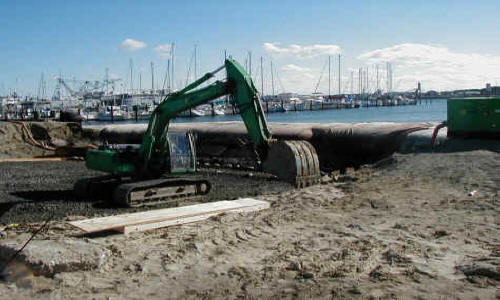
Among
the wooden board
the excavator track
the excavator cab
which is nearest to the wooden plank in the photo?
the wooden board

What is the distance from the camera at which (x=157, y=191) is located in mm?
12133

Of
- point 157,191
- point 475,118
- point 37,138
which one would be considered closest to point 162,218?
point 157,191

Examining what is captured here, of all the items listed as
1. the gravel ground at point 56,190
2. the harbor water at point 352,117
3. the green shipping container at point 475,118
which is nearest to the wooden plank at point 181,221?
the gravel ground at point 56,190

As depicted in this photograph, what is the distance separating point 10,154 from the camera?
83.1 ft

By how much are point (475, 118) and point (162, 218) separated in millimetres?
10743

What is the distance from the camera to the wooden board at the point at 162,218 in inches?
339

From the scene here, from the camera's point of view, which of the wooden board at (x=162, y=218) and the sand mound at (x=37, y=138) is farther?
the sand mound at (x=37, y=138)

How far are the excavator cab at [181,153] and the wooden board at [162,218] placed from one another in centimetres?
192

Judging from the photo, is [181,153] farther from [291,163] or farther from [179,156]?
[291,163]

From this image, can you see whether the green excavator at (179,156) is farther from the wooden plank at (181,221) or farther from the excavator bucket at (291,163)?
the wooden plank at (181,221)

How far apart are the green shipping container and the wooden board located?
810 centimetres

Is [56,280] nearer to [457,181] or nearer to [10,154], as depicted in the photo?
[457,181]

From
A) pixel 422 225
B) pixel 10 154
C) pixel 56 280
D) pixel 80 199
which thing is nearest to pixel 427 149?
pixel 422 225

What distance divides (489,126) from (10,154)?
20379mm
